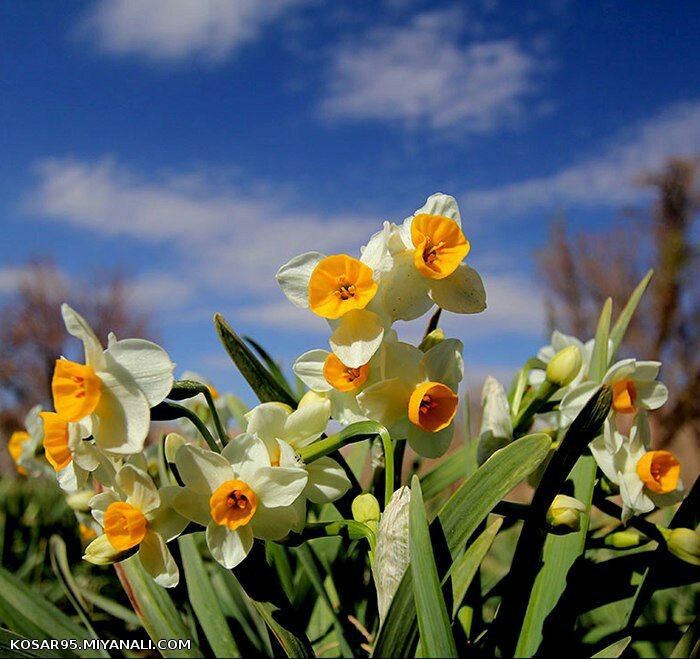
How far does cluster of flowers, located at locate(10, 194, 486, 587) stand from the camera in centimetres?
55

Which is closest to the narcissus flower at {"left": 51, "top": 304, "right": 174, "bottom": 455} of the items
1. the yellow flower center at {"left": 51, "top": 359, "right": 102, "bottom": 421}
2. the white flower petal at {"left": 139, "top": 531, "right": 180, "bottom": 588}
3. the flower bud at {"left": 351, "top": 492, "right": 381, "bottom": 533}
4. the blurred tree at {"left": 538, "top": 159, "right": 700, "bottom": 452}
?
the yellow flower center at {"left": 51, "top": 359, "right": 102, "bottom": 421}

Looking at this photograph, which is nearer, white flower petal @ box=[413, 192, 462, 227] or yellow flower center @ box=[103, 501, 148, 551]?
yellow flower center @ box=[103, 501, 148, 551]

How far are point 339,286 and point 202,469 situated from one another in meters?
0.22

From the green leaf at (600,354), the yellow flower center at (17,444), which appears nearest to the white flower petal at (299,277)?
the green leaf at (600,354)

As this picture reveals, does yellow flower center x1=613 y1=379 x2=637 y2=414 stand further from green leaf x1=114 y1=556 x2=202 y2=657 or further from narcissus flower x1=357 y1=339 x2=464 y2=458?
green leaf x1=114 y1=556 x2=202 y2=657

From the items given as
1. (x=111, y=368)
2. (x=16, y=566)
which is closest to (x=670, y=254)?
(x=16, y=566)

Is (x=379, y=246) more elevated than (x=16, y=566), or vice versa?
(x=379, y=246)

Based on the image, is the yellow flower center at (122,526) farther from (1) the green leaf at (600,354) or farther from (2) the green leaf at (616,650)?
(1) the green leaf at (600,354)

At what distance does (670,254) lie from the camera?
8.96 meters

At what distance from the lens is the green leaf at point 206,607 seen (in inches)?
35.2

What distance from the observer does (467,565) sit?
22.3 inches

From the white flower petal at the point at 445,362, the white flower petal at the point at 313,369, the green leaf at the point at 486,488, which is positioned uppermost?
the white flower petal at the point at 313,369

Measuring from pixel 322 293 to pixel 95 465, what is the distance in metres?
0.27

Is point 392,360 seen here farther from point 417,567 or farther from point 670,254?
point 670,254
